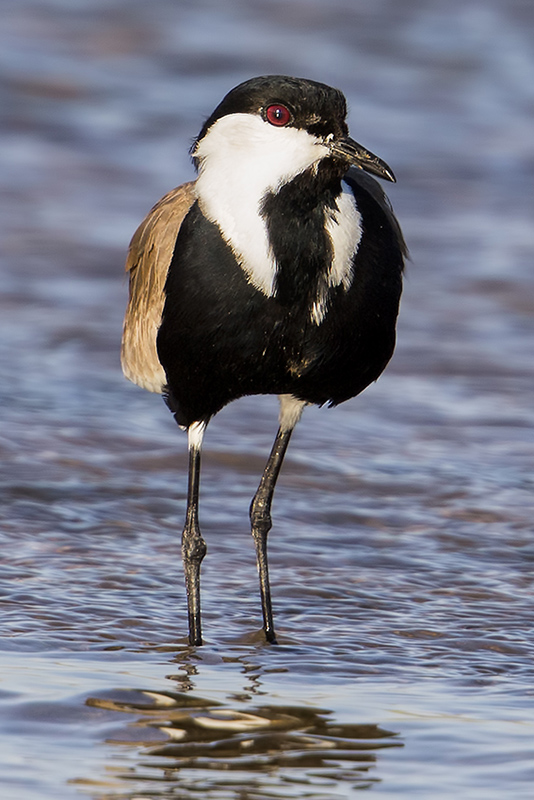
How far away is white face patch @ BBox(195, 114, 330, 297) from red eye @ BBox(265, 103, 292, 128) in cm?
2

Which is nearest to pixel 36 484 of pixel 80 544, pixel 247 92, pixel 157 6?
pixel 80 544

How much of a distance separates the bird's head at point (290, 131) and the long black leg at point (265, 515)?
4.73ft

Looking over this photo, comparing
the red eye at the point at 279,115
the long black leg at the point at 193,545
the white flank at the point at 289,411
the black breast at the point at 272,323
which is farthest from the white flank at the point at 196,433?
the red eye at the point at 279,115

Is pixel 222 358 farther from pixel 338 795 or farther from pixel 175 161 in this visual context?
pixel 175 161

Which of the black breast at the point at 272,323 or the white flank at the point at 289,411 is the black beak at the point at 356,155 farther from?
the white flank at the point at 289,411

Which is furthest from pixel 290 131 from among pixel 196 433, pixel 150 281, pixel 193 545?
pixel 193 545

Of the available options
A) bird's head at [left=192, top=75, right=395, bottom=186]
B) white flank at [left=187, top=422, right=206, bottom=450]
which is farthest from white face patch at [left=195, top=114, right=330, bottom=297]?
white flank at [left=187, top=422, right=206, bottom=450]

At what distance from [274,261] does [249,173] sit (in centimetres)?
32

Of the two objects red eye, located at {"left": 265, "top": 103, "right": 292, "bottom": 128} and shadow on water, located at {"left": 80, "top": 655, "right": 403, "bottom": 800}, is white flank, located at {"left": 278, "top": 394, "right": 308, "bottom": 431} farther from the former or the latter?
shadow on water, located at {"left": 80, "top": 655, "right": 403, "bottom": 800}

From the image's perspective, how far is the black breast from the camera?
549 cm

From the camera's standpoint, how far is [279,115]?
5.29 m

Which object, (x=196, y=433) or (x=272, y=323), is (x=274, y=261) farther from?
(x=196, y=433)

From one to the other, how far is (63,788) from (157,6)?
15.1 meters

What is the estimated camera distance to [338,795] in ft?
14.3
